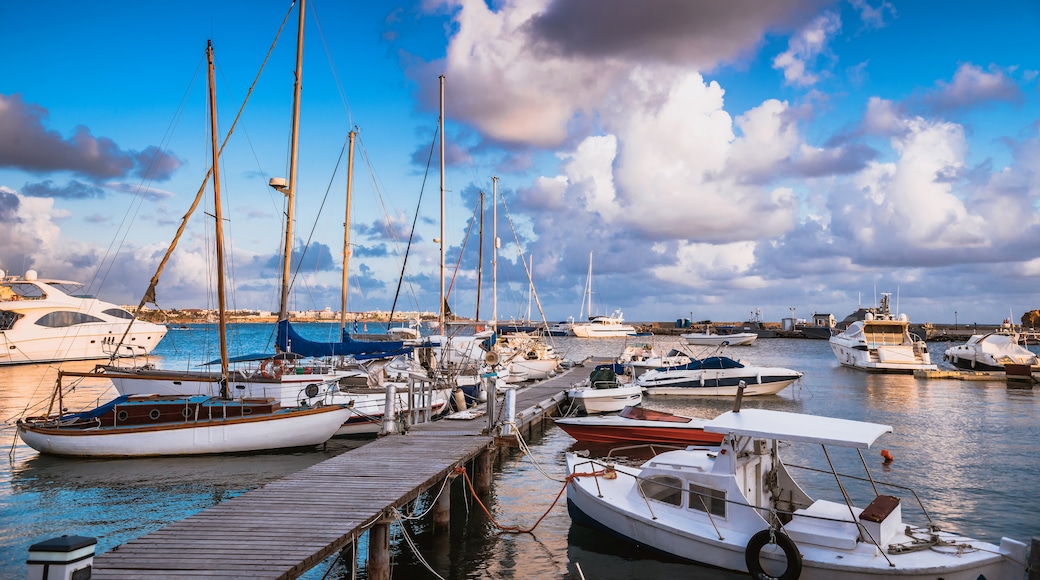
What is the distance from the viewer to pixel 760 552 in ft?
37.1

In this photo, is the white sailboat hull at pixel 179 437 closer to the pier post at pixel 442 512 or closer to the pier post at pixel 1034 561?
the pier post at pixel 442 512

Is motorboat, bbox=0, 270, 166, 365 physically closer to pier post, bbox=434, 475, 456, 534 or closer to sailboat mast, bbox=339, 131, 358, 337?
sailboat mast, bbox=339, 131, 358, 337

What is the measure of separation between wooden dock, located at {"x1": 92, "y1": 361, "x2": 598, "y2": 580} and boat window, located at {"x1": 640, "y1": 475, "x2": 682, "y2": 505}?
4.45 metres

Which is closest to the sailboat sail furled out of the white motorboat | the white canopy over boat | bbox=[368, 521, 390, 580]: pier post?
bbox=[368, 521, 390, 580]: pier post

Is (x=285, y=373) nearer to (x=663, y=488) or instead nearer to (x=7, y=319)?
(x=663, y=488)

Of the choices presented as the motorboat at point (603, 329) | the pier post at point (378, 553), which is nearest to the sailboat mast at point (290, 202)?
the pier post at point (378, 553)

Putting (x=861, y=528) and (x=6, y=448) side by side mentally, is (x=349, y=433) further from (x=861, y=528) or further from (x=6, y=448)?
(x=861, y=528)

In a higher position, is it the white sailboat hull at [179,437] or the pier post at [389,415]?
the pier post at [389,415]

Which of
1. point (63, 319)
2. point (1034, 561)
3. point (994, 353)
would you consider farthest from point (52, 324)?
point (994, 353)

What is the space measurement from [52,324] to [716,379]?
210 feet

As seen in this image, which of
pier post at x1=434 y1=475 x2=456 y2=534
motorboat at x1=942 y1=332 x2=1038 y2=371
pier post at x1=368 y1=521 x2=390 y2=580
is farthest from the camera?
motorboat at x1=942 y1=332 x2=1038 y2=371

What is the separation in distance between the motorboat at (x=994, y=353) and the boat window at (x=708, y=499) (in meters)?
58.2

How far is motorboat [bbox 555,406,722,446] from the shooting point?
23.8 meters

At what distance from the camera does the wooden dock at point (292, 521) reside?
850cm
